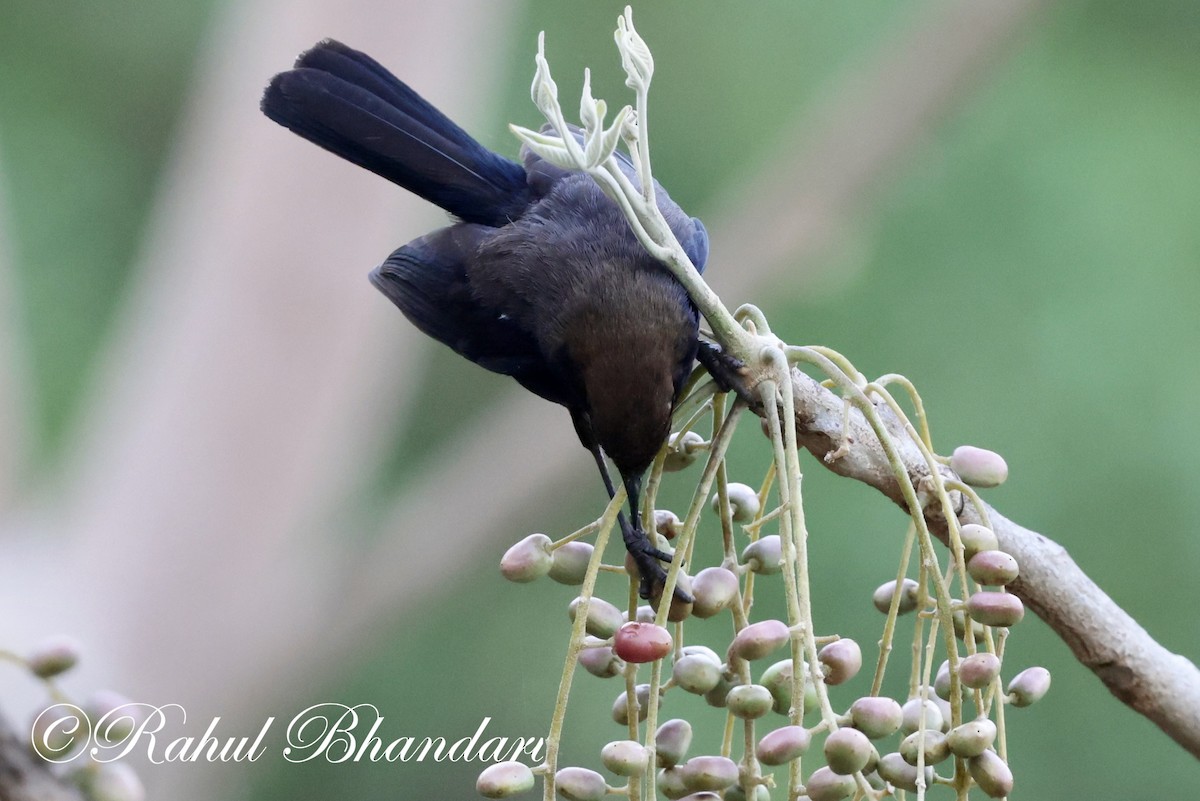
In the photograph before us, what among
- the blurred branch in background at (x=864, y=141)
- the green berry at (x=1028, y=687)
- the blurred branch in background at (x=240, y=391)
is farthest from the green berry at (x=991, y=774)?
the blurred branch in background at (x=240, y=391)

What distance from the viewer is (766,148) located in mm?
5551

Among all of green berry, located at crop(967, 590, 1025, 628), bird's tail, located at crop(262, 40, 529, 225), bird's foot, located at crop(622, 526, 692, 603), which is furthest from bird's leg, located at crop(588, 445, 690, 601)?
bird's tail, located at crop(262, 40, 529, 225)

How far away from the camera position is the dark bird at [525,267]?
4.47ft

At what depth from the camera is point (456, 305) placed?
66.4 inches

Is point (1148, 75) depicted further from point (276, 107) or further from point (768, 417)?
point (768, 417)

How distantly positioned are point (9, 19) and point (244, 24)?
2038 mm

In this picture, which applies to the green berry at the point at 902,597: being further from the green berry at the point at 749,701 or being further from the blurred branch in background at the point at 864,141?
the blurred branch in background at the point at 864,141

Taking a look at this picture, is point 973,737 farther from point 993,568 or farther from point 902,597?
point 902,597

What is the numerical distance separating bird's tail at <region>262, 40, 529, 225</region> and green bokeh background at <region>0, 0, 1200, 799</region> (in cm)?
263

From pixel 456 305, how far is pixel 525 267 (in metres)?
0.16

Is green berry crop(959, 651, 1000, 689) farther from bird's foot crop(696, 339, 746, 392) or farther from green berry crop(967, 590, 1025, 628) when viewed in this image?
bird's foot crop(696, 339, 746, 392)

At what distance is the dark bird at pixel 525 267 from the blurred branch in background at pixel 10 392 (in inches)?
104

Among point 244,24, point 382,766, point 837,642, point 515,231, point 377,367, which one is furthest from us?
point 382,766

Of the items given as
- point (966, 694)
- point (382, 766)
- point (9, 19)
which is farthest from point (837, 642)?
point (382, 766)
